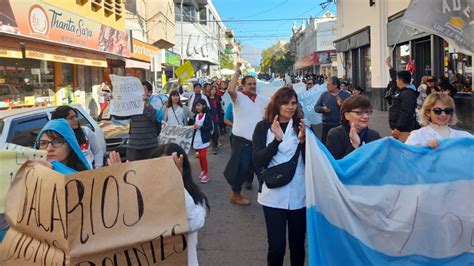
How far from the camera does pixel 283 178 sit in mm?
3631

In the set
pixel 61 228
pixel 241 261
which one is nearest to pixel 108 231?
pixel 61 228

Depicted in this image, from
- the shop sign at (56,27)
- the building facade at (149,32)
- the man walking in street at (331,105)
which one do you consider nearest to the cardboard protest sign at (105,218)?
the man walking in street at (331,105)

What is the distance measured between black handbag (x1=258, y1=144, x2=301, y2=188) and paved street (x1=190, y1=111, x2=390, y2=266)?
146 cm

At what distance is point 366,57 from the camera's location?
24031 mm

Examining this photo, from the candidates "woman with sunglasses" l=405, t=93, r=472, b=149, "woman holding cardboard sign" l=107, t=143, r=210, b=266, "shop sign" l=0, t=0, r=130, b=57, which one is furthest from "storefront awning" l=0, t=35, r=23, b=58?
"woman with sunglasses" l=405, t=93, r=472, b=149

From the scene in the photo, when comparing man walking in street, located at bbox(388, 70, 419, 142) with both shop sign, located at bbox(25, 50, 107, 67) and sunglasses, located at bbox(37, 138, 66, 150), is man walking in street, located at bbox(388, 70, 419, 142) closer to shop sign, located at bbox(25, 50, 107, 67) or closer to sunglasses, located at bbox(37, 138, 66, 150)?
sunglasses, located at bbox(37, 138, 66, 150)

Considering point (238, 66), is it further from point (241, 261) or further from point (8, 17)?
point (8, 17)

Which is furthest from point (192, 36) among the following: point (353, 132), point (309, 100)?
point (353, 132)

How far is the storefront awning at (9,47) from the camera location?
12.4 meters

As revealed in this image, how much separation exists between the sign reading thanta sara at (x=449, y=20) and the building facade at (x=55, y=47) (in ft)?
33.3

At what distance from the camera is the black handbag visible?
143 inches

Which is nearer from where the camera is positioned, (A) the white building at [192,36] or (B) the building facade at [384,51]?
(B) the building facade at [384,51]

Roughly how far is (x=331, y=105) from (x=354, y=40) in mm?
18291

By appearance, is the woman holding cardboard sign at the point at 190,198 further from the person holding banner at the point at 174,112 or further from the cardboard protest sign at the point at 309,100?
the cardboard protest sign at the point at 309,100
